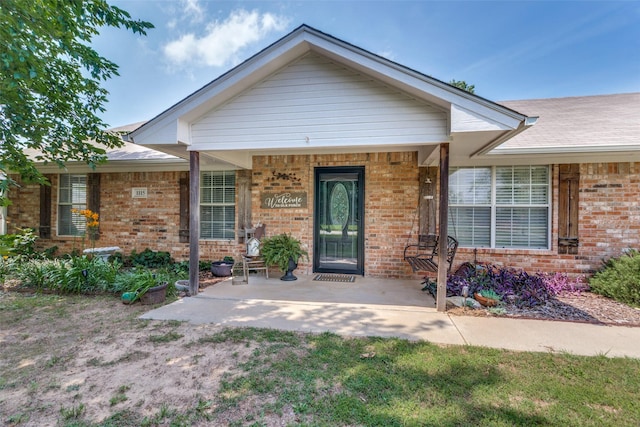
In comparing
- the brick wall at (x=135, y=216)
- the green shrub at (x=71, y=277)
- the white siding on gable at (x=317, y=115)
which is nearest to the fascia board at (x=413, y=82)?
the white siding on gable at (x=317, y=115)

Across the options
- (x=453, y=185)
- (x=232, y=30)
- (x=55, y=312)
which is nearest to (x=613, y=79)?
(x=453, y=185)

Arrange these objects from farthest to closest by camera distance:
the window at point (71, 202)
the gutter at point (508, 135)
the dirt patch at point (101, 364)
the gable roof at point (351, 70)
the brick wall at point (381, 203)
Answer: the window at point (71, 202)
the brick wall at point (381, 203)
the gable roof at point (351, 70)
the gutter at point (508, 135)
the dirt patch at point (101, 364)

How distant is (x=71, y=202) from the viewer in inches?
310

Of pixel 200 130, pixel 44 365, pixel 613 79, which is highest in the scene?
pixel 613 79

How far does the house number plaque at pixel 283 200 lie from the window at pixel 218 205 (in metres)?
0.85

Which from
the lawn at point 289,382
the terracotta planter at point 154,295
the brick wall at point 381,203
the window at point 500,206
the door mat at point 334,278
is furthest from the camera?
the brick wall at point 381,203

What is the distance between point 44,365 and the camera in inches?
109

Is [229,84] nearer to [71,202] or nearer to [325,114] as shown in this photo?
[325,114]

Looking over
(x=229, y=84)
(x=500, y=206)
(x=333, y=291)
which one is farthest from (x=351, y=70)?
(x=500, y=206)

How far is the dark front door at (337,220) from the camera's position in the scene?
6.49m

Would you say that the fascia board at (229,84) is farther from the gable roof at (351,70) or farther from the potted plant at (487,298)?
the potted plant at (487,298)

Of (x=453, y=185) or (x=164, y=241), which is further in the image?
(x=164, y=241)

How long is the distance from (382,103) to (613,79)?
1107 cm

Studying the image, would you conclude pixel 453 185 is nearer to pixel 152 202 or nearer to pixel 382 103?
pixel 382 103
